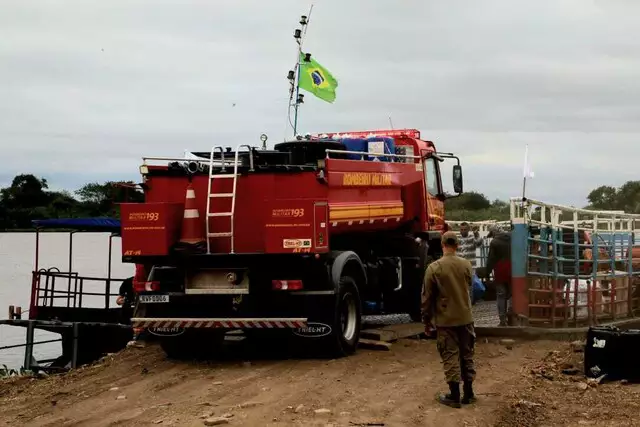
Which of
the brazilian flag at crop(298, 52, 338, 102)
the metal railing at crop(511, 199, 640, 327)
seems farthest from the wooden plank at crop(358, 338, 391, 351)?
the brazilian flag at crop(298, 52, 338, 102)

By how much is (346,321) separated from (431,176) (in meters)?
3.91

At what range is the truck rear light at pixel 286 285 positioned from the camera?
32.3 ft

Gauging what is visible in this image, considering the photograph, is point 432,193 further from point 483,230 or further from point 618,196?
point 618,196

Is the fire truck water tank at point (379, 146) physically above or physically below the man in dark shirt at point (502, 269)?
above

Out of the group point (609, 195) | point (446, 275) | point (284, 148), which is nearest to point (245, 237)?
point (284, 148)

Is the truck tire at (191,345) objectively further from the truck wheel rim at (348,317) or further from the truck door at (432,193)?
the truck door at (432,193)

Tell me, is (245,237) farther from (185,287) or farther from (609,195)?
(609,195)

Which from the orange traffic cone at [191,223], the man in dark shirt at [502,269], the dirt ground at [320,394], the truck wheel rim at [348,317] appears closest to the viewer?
the dirt ground at [320,394]

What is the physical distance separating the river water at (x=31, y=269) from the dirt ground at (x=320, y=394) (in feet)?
34.0

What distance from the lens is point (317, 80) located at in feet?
48.7

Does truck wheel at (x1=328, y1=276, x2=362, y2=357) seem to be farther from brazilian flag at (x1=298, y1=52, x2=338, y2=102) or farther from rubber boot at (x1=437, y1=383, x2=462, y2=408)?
brazilian flag at (x1=298, y1=52, x2=338, y2=102)

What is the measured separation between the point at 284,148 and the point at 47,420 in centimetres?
486

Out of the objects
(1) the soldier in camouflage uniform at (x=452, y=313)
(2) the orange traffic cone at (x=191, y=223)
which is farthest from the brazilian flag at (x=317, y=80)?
(1) the soldier in camouflage uniform at (x=452, y=313)

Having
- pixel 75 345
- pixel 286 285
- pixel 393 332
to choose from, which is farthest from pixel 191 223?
pixel 75 345
